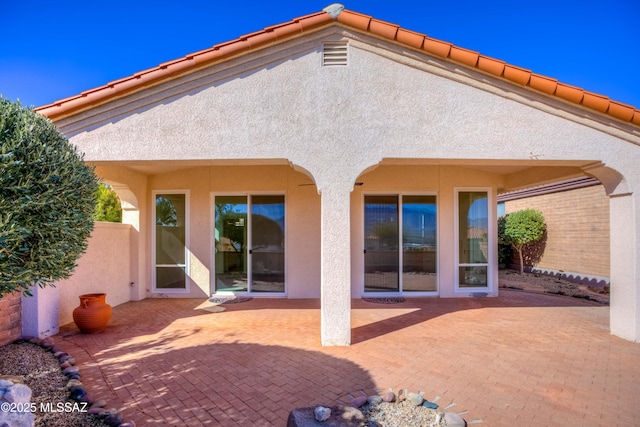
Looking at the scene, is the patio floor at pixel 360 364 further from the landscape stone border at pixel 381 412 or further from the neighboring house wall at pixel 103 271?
the neighboring house wall at pixel 103 271

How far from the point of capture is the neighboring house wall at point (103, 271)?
7102mm

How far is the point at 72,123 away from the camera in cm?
575

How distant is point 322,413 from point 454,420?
1.53 meters

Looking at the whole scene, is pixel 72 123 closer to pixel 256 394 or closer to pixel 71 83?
pixel 256 394

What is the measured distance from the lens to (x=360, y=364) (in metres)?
4.91

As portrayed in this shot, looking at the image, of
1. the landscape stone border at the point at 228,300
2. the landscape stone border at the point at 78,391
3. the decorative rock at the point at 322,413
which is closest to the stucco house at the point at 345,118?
the decorative rock at the point at 322,413

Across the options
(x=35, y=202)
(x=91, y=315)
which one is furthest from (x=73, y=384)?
(x=35, y=202)

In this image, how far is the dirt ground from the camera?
10.0 m

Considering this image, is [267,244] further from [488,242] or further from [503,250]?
[503,250]

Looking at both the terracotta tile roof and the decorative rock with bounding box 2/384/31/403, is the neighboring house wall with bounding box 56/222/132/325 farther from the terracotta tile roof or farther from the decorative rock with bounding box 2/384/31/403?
the decorative rock with bounding box 2/384/31/403

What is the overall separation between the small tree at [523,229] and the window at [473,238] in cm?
640

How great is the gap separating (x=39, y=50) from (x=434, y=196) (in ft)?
46.3

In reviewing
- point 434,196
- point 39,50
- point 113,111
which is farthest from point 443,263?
point 39,50

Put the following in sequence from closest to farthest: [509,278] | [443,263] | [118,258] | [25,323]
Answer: [25,323] → [118,258] → [443,263] → [509,278]
